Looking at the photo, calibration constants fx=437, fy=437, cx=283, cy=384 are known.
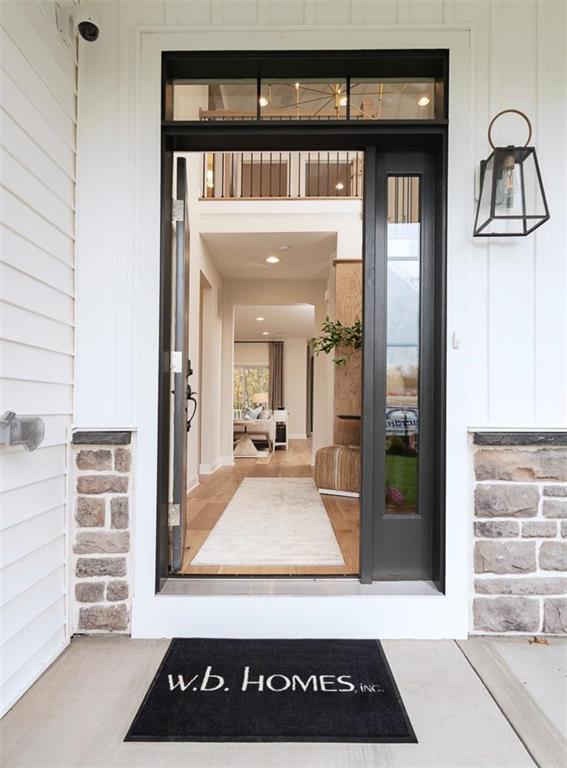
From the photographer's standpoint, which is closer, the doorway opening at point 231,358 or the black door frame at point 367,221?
the black door frame at point 367,221

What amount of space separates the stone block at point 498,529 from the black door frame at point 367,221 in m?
0.18

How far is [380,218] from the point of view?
7.20 feet

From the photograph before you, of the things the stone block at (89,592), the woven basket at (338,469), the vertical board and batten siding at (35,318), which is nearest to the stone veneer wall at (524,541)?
the stone block at (89,592)

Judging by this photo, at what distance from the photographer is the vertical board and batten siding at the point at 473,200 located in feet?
6.70

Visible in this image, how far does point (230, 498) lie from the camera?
435 cm

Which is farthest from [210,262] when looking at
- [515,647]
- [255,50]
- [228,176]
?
[515,647]

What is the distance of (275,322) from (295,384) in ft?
9.40

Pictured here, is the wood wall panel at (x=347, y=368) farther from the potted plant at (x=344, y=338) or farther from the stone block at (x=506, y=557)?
the stone block at (x=506, y=557)

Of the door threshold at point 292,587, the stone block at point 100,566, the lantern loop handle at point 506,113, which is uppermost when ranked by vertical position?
the lantern loop handle at point 506,113

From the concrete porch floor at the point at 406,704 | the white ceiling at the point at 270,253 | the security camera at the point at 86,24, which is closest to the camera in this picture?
the concrete porch floor at the point at 406,704

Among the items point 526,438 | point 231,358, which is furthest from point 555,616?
point 231,358

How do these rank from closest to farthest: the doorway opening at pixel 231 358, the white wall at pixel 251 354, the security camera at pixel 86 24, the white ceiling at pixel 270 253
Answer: the security camera at pixel 86 24
the doorway opening at pixel 231 358
the white ceiling at pixel 270 253
the white wall at pixel 251 354

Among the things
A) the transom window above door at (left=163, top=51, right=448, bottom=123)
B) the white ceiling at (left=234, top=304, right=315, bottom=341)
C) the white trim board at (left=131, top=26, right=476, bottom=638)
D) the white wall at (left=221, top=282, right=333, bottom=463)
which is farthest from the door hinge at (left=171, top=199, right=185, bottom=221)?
the white ceiling at (left=234, top=304, right=315, bottom=341)

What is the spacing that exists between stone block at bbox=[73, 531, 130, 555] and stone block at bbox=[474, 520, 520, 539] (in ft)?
5.42
